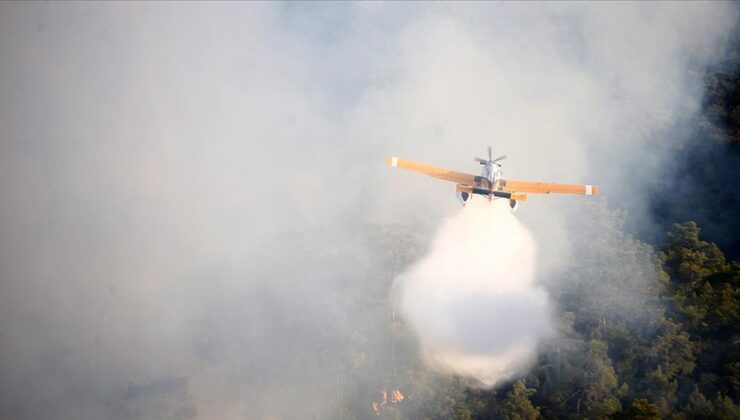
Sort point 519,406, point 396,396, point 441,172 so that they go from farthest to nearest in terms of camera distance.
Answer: point 396,396, point 441,172, point 519,406

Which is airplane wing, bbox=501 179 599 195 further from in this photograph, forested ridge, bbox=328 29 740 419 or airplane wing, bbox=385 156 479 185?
forested ridge, bbox=328 29 740 419

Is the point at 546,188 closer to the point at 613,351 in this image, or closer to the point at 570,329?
the point at 570,329

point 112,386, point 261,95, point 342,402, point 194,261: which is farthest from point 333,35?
point 342,402

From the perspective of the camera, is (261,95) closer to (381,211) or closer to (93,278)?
(93,278)

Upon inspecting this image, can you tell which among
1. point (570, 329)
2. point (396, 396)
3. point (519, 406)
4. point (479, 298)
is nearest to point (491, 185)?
point (479, 298)

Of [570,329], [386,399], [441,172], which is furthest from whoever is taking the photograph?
[386,399]

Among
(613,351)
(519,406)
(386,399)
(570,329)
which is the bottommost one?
(386,399)

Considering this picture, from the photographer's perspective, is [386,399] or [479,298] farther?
[479,298]
